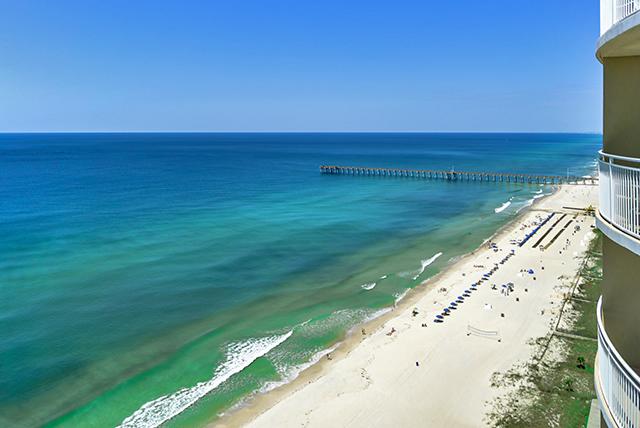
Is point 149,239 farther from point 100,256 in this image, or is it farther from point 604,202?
point 604,202

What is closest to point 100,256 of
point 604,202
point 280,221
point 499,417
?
point 280,221

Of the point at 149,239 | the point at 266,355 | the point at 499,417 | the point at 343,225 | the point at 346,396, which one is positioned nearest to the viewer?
the point at 499,417

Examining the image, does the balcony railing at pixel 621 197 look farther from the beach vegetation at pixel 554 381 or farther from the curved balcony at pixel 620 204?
the beach vegetation at pixel 554 381

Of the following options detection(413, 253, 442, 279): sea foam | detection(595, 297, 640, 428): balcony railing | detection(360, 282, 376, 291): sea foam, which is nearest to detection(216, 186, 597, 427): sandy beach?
detection(413, 253, 442, 279): sea foam

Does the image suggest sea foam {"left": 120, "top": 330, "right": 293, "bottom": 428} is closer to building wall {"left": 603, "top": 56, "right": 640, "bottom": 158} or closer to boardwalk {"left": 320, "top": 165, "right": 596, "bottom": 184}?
building wall {"left": 603, "top": 56, "right": 640, "bottom": 158}

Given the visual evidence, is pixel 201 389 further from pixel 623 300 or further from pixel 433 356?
pixel 623 300

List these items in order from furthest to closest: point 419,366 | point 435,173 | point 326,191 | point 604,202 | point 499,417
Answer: point 435,173 → point 326,191 → point 419,366 → point 499,417 → point 604,202

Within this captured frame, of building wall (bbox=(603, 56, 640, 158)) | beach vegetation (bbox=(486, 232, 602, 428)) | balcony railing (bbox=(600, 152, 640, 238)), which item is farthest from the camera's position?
beach vegetation (bbox=(486, 232, 602, 428))

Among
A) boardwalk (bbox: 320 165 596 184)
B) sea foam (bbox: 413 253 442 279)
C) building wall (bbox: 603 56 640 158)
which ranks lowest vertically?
sea foam (bbox: 413 253 442 279)
